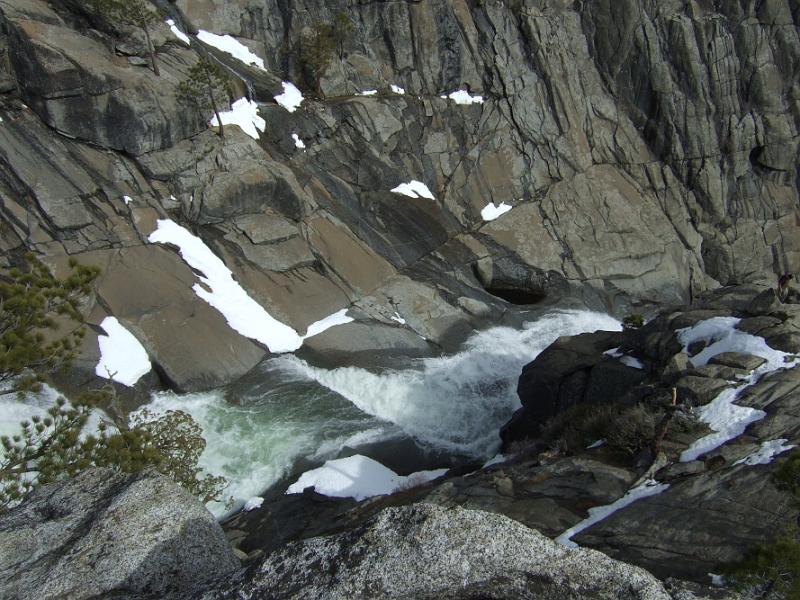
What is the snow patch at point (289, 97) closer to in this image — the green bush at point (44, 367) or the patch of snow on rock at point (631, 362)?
the patch of snow on rock at point (631, 362)

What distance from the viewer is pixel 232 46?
1467 inches

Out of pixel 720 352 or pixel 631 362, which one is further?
pixel 631 362

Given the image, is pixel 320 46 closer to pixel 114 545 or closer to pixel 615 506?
pixel 615 506

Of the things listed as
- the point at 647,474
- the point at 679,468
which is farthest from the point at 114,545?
the point at 679,468

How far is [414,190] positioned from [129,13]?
55.0 feet

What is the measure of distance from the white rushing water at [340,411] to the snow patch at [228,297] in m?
1.22

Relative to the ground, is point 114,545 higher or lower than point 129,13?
lower

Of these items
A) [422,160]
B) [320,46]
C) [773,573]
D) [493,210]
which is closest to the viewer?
[773,573]

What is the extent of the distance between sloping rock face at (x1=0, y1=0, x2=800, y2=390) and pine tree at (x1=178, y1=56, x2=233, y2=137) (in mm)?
631

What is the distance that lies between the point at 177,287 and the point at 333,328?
683 cm

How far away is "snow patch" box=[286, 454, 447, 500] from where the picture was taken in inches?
783

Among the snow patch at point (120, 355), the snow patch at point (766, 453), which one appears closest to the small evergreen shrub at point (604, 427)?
the snow patch at point (766, 453)

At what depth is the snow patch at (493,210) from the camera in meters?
38.1

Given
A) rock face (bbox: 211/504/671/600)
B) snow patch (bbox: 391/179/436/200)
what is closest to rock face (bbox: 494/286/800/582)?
rock face (bbox: 211/504/671/600)
